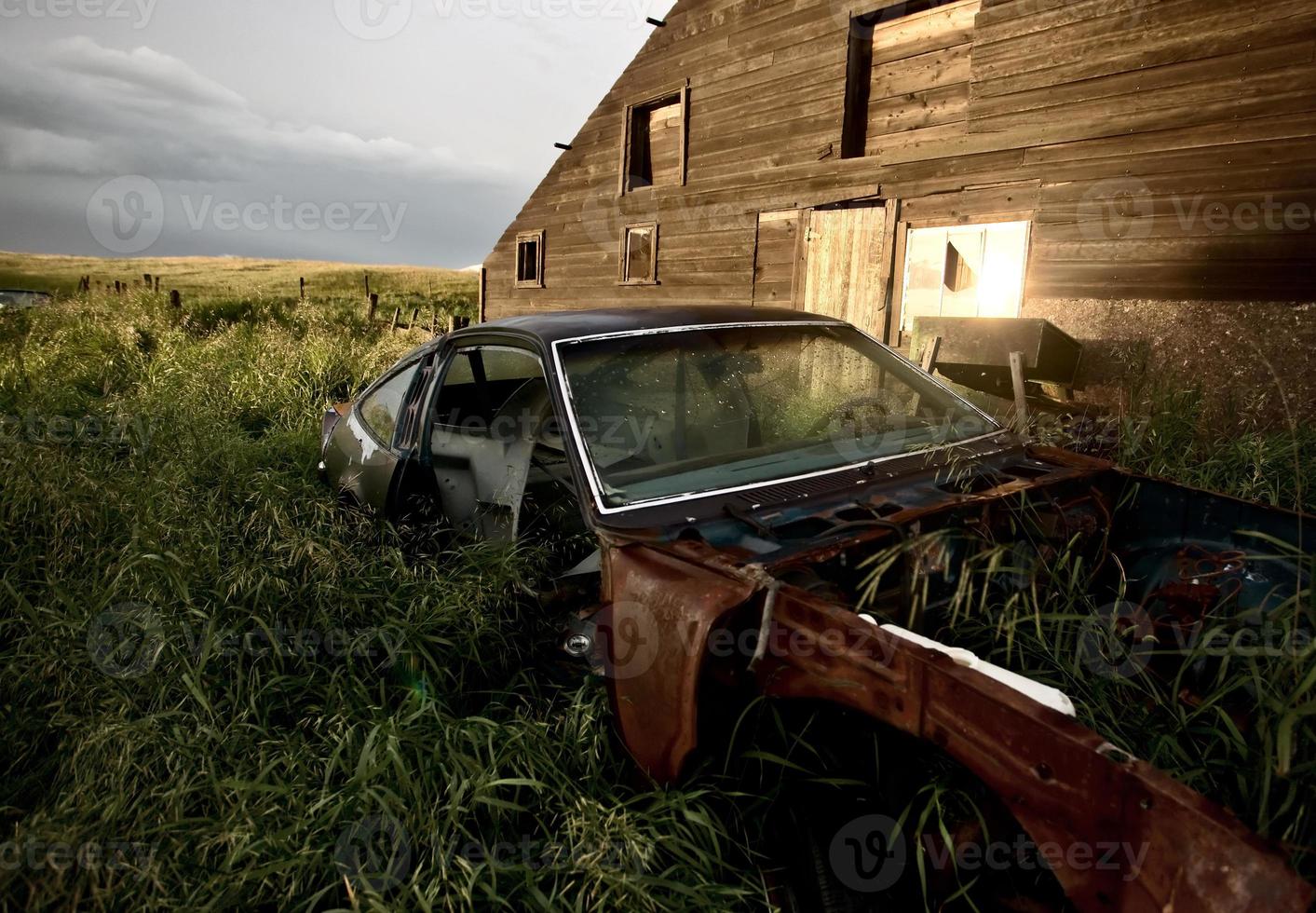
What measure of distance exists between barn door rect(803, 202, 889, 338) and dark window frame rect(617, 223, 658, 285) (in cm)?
316

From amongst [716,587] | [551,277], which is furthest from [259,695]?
[551,277]

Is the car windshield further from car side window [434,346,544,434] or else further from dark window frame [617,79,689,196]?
dark window frame [617,79,689,196]

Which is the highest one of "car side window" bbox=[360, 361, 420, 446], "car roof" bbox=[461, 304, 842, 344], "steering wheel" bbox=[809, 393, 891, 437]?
"car roof" bbox=[461, 304, 842, 344]

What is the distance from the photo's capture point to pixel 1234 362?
21.0 ft

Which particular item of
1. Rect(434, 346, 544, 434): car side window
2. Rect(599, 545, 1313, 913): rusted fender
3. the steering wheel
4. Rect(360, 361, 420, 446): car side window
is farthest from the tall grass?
the steering wheel

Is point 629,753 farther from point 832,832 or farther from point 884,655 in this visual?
point 884,655

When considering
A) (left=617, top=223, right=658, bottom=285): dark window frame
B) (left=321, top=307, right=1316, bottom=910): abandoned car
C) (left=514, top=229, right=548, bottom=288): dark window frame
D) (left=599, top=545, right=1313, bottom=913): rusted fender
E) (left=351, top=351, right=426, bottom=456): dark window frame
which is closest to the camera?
(left=599, top=545, right=1313, bottom=913): rusted fender

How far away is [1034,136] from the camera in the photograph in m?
7.57

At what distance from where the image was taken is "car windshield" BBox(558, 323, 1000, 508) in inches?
100

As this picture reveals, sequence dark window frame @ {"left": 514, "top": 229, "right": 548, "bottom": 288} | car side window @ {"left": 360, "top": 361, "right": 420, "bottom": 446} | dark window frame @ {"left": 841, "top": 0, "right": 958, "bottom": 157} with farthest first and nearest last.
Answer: dark window frame @ {"left": 514, "top": 229, "right": 548, "bottom": 288}
dark window frame @ {"left": 841, "top": 0, "right": 958, "bottom": 157}
car side window @ {"left": 360, "top": 361, "right": 420, "bottom": 446}

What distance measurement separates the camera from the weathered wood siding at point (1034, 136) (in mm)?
6215

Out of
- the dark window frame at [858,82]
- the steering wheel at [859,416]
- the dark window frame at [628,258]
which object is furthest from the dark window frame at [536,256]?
the steering wheel at [859,416]

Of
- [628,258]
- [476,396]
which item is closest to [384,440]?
[476,396]

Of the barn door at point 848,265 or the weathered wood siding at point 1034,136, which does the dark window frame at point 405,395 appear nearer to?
the barn door at point 848,265
